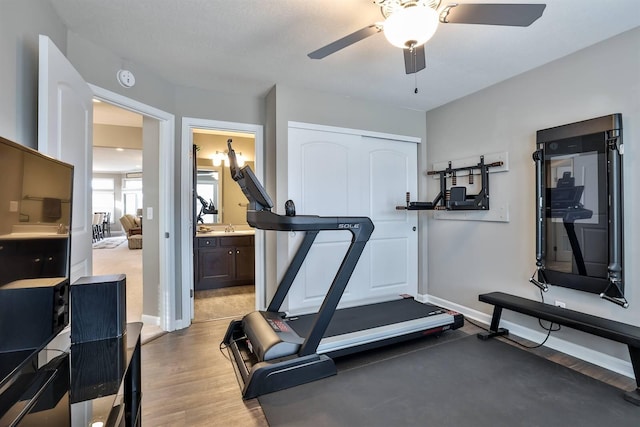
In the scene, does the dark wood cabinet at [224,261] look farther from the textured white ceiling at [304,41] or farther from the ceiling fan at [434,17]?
the ceiling fan at [434,17]

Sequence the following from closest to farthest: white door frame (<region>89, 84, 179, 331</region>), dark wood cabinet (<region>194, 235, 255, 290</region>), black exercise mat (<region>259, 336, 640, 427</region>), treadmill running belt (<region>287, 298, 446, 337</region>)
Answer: black exercise mat (<region>259, 336, 640, 427</region>) → treadmill running belt (<region>287, 298, 446, 337</region>) → white door frame (<region>89, 84, 179, 331</region>) → dark wood cabinet (<region>194, 235, 255, 290</region>)

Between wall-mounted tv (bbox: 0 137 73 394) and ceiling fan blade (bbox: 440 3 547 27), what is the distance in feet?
6.11

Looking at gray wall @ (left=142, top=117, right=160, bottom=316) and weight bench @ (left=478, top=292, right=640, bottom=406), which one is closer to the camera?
weight bench @ (left=478, top=292, right=640, bottom=406)

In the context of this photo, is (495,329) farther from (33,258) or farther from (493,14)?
(33,258)

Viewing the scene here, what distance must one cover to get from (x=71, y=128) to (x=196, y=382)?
180 cm

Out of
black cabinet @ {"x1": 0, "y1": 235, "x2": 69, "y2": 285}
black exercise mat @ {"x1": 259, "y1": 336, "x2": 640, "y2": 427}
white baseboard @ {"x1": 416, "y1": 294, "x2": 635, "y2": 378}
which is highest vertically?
black cabinet @ {"x1": 0, "y1": 235, "x2": 69, "y2": 285}

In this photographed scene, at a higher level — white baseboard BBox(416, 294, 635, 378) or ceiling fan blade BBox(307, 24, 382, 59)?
ceiling fan blade BBox(307, 24, 382, 59)

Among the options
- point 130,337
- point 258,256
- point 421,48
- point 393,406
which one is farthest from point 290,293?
point 421,48

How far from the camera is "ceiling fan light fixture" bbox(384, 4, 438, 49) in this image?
1.34 m

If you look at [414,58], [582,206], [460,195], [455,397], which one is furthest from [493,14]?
[455,397]

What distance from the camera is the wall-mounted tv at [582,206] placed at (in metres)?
2.16

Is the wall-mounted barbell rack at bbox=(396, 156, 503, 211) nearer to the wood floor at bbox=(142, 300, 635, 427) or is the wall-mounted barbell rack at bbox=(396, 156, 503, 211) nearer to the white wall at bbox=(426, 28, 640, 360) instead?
the white wall at bbox=(426, 28, 640, 360)

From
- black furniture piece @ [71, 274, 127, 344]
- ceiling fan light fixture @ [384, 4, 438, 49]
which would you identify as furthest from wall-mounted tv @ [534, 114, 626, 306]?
black furniture piece @ [71, 274, 127, 344]

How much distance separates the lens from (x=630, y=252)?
7.00 feet
